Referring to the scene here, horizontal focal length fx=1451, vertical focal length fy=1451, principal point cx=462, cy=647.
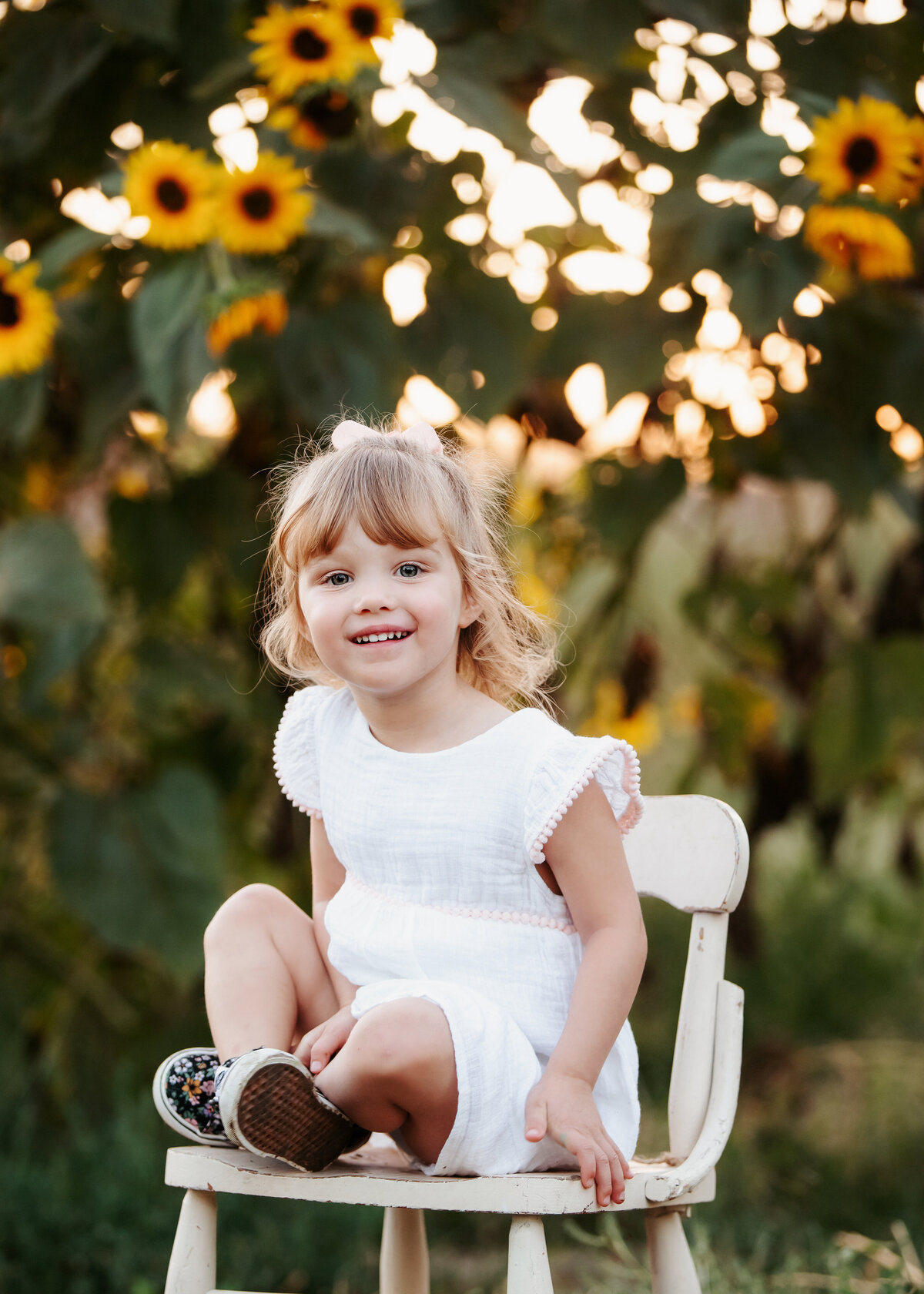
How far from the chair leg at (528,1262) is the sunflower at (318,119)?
1.15 meters

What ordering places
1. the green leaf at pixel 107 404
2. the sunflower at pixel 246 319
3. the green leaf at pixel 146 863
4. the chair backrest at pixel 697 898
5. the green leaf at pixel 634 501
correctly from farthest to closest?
the green leaf at pixel 634 501 < the green leaf at pixel 146 863 < the green leaf at pixel 107 404 < the sunflower at pixel 246 319 < the chair backrest at pixel 697 898

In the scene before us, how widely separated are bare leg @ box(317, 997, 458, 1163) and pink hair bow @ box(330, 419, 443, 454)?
0.44 meters

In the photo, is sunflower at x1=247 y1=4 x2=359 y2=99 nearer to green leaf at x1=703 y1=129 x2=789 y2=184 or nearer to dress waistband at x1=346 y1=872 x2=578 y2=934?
green leaf at x1=703 y1=129 x2=789 y2=184

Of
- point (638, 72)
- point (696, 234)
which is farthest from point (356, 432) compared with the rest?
point (638, 72)

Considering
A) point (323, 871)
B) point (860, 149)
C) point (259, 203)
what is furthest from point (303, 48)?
point (323, 871)

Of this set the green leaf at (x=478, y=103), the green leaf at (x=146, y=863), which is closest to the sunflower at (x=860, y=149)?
the green leaf at (x=478, y=103)

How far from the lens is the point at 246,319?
1600 millimetres

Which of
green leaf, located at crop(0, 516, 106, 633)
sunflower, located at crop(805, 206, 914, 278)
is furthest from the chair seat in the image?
sunflower, located at crop(805, 206, 914, 278)

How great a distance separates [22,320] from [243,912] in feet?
2.68

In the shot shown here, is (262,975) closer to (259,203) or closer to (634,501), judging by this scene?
(259,203)

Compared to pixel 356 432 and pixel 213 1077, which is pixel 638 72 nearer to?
pixel 356 432

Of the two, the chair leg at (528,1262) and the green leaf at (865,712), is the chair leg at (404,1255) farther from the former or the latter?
the green leaf at (865,712)

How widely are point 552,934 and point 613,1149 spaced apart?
0.55 ft

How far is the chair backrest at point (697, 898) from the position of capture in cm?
111
